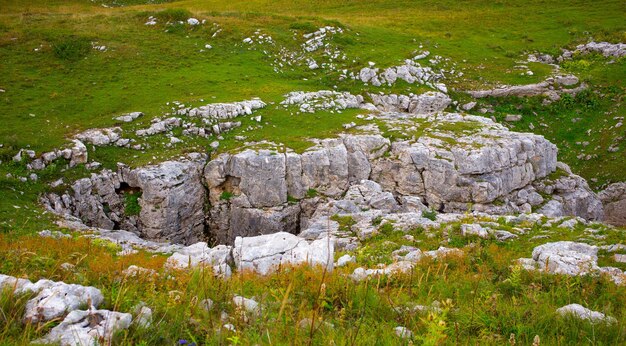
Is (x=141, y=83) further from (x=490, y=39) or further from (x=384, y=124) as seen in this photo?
(x=490, y=39)

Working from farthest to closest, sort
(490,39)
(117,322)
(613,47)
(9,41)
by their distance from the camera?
1. (490,39)
2. (613,47)
3. (9,41)
4. (117,322)

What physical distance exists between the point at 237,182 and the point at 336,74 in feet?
51.6

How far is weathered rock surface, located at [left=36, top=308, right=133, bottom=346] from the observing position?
3.71 metres

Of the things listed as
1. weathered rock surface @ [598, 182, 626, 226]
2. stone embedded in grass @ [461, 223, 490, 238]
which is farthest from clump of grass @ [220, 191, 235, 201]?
weathered rock surface @ [598, 182, 626, 226]

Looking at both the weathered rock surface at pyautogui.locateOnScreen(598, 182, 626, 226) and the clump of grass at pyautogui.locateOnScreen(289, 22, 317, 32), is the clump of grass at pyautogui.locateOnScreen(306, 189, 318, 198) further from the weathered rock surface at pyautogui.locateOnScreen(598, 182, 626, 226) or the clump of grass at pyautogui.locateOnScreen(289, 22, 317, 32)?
the clump of grass at pyautogui.locateOnScreen(289, 22, 317, 32)

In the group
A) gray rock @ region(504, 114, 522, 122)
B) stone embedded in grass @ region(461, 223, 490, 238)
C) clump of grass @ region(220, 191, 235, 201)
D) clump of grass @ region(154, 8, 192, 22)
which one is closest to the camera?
stone embedded in grass @ region(461, 223, 490, 238)

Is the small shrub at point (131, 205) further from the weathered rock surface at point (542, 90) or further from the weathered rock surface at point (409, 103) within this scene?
the weathered rock surface at point (542, 90)

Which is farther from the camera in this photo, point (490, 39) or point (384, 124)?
point (490, 39)

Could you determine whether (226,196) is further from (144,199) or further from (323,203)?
(323,203)

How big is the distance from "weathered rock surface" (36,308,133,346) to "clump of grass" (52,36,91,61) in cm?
3290

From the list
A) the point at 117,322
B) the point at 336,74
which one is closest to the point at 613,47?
the point at 336,74

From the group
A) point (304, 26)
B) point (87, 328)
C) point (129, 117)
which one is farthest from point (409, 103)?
point (87, 328)

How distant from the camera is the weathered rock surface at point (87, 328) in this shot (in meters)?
3.71

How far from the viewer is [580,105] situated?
3322cm
